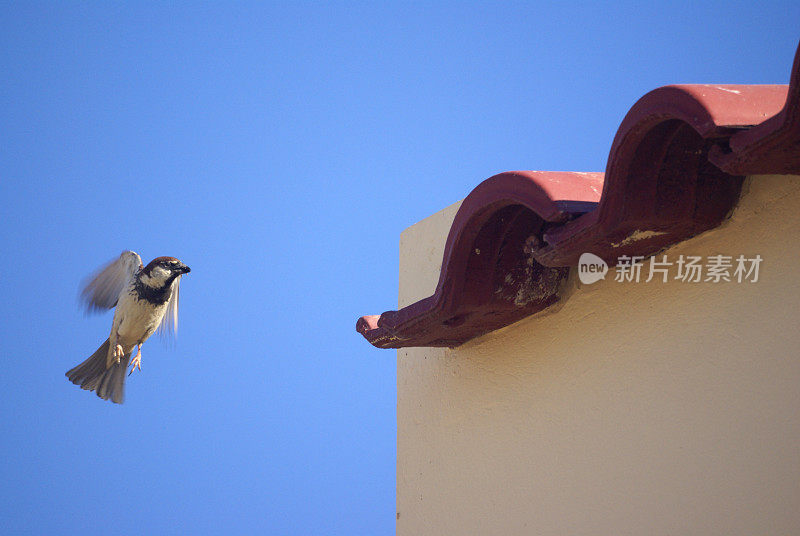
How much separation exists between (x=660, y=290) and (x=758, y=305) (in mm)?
343

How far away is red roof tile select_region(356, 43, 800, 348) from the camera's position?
5.28 ft

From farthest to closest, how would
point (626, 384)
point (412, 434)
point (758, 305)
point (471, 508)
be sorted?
1. point (412, 434)
2. point (471, 508)
3. point (626, 384)
4. point (758, 305)

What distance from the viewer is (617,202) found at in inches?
74.2

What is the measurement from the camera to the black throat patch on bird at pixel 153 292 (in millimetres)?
4855

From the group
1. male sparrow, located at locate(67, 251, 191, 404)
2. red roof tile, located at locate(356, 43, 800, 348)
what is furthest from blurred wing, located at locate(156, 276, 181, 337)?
red roof tile, located at locate(356, 43, 800, 348)

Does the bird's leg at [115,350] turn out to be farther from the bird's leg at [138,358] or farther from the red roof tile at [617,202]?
the red roof tile at [617,202]

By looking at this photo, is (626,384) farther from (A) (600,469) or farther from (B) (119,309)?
(B) (119,309)

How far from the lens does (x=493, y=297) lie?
102 inches

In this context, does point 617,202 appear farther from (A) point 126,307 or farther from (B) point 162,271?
(A) point 126,307

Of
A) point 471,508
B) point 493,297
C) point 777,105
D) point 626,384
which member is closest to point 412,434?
point 471,508

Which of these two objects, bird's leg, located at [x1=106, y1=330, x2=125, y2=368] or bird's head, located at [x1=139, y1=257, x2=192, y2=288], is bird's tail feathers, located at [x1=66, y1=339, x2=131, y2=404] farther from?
bird's head, located at [x1=139, y1=257, x2=192, y2=288]

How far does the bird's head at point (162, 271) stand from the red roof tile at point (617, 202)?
2272mm

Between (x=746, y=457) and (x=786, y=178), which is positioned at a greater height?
(x=786, y=178)

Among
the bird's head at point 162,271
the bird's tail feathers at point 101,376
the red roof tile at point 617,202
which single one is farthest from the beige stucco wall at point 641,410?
the bird's tail feathers at point 101,376
